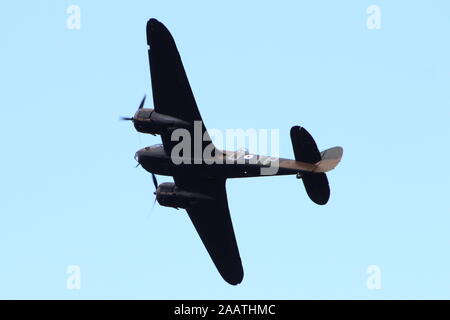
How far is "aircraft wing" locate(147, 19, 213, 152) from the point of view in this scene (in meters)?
44.7

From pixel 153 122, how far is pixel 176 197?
480cm

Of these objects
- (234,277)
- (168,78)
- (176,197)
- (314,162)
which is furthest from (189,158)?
(234,277)

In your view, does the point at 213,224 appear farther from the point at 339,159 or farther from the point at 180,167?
the point at 339,159

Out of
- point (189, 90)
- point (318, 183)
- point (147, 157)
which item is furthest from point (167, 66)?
point (318, 183)

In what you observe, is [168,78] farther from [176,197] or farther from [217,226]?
[217,226]

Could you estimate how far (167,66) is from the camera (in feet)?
148

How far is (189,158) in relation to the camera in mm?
47031

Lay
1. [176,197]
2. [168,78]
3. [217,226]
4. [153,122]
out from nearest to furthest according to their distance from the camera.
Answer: [168,78]
[153,122]
[176,197]
[217,226]

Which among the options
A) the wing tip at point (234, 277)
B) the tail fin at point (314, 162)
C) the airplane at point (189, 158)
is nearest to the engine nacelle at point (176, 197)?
the airplane at point (189, 158)

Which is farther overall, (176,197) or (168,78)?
(176,197)

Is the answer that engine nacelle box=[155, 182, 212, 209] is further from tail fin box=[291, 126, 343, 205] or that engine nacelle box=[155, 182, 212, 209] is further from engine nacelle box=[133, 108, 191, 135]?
tail fin box=[291, 126, 343, 205]

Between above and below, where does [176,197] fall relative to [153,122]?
below

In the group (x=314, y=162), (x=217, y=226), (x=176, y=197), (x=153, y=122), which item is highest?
(x=153, y=122)

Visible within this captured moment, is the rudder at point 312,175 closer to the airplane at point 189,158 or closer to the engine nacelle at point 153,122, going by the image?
the airplane at point 189,158
